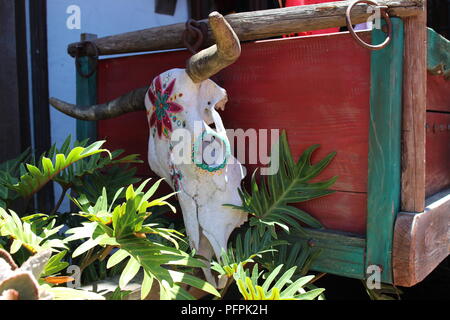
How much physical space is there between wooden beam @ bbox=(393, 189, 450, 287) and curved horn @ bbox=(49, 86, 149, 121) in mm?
903

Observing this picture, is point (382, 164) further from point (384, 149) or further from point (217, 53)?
point (217, 53)

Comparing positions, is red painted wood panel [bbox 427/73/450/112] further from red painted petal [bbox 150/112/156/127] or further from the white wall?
the white wall

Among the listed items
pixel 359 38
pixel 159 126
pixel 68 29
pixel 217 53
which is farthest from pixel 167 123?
pixel 68 29

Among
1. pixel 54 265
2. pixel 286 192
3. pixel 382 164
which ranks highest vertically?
pixel 382 164

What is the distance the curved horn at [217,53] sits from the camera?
1.18 metres

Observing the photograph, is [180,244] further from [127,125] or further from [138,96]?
[127,125]

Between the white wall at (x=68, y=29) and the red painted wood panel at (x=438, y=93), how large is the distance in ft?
6.21

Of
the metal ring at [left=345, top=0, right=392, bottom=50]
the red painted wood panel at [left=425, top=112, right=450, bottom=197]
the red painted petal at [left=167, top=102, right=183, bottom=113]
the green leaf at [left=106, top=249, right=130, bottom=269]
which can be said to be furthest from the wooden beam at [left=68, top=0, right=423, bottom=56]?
the green leaf at [left=106, top=249, right=130, bottom=269]

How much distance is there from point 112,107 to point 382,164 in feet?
3.06

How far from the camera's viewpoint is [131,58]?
6.22 ft

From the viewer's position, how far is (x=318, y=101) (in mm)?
1434

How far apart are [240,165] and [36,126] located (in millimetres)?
1468

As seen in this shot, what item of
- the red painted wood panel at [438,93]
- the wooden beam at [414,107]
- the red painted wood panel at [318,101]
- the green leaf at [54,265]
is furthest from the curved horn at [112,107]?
the red painted wood panel at [438,93]

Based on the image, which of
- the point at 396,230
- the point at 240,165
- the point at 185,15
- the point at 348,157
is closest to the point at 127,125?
the point at 240,165
